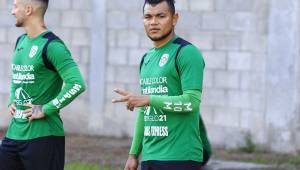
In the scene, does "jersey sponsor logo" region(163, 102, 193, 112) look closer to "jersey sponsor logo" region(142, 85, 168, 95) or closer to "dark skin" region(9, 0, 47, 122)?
"jersey sponsor logo" region(142, 85, 168, 95)

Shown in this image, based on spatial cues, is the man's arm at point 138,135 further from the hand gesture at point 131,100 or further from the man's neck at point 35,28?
the man's neck at point 35,28

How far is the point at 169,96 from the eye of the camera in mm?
5477

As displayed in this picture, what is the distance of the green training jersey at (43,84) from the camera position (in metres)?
6.31

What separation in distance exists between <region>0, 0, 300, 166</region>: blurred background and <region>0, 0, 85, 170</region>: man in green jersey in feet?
16.7

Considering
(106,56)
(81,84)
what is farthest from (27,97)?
(106,56)

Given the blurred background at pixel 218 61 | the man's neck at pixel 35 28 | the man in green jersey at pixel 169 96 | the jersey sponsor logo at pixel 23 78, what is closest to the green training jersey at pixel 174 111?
the man in green jersey at pixel 169 96

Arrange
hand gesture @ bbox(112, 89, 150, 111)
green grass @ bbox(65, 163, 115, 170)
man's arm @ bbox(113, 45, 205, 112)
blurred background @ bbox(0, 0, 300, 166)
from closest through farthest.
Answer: hand gesture @ bbox(112, 89, 150, 111) < man's arm @ bbox(113, 45, 205, 112) < green grass @ bbox(65, 163, 115, 170) < blurred background @ bbox(0, 0, 300, 166)

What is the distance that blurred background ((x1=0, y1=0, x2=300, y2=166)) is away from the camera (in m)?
11.0

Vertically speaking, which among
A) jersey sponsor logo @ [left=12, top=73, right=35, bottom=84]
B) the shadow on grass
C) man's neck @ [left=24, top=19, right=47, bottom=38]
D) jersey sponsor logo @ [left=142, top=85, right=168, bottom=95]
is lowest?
the shadow on grass

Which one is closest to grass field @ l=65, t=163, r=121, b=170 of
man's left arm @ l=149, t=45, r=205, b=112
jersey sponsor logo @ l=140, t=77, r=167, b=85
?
jersey sponsor logo @ l=140, t=77, r=167, b=85

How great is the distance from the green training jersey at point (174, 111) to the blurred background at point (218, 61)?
18.2 feet

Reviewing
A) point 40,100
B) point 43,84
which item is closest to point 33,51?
point 43,84

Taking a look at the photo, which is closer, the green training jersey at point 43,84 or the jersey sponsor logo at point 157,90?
the jersey sponsor logo at point 157,90

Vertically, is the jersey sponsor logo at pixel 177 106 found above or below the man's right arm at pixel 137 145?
above
